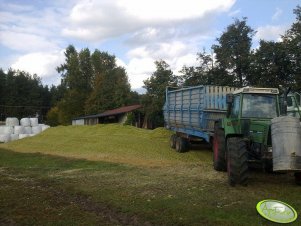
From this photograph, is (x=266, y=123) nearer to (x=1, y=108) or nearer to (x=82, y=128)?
→ (x=82, y=128)

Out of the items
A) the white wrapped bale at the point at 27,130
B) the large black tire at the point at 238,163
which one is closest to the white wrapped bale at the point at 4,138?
the white wrapped bale at the point at 27,130

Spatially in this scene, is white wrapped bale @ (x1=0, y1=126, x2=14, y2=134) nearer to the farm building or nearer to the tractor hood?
the farm building

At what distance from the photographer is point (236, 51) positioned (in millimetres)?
36250

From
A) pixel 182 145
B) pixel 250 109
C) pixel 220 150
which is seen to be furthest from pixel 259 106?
pixel 182 145

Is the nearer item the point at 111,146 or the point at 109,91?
the point at 111,146

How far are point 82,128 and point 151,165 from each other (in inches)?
620

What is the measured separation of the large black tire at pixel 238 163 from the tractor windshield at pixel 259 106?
5.21 feet

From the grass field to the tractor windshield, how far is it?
1.78 meters

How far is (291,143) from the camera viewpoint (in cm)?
945

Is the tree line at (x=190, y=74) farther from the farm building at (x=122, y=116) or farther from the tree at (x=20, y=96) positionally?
the tree at (x=20, y=96)

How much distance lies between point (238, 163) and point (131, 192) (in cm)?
266

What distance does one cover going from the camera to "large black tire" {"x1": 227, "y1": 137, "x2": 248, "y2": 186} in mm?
10320

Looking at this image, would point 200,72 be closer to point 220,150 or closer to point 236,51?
point 236,51

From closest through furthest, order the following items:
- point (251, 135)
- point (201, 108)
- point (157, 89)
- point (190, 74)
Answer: point (251, 135), point (201, 108), point (190, 74), point (157, 89)
